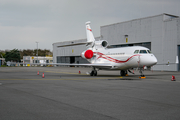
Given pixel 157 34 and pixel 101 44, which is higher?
pixel 157 34

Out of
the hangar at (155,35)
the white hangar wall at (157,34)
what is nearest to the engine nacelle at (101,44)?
the hangar at (155,35)

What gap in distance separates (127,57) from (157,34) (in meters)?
22.6

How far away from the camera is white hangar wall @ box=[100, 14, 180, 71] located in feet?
129

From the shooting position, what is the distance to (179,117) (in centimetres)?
586

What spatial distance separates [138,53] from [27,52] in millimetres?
158943

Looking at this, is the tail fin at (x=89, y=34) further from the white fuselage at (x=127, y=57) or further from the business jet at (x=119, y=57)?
the white fuselage at (x=127, y=57)

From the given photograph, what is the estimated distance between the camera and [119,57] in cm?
2352

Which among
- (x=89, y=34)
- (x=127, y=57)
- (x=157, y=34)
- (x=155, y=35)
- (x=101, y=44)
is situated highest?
(x=157, y=34)

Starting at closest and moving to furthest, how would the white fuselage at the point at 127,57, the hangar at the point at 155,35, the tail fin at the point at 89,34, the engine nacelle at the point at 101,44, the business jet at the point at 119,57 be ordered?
the white fuselage at the point at 127,57 < the business jet at the point at 119,57 < the engine nacelle at the point at 101,44 < the tail fin at the point at 89,34 < the hangar at the point at 155,35

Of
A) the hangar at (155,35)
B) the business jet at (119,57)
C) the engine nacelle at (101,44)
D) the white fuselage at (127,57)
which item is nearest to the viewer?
the white fuselage at (127,57)

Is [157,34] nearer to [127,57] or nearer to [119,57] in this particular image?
[119,57]

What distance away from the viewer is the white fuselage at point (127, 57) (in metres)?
21.1

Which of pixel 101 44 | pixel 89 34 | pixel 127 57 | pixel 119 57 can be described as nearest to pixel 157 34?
pixel 89 34

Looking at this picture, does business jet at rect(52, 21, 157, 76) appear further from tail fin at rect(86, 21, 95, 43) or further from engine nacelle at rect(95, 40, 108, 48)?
tail fin at rect(86, 21, 95, 43)
